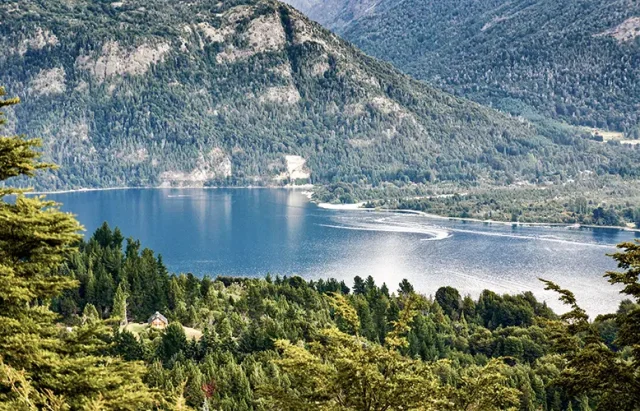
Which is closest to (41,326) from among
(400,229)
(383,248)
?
(383,248)

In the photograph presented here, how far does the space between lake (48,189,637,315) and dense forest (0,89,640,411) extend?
798 inches

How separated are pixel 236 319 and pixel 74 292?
13.4 meters

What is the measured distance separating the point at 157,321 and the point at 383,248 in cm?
7678

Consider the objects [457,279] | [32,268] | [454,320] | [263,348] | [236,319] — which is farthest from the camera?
[457,279]

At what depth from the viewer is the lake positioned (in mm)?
105625

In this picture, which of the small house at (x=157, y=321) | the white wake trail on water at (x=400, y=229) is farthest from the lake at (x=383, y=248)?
the small house at (x=157, y=321)

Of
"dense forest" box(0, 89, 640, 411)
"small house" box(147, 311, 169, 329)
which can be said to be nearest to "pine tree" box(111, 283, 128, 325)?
"dense forest" box(0, 89, 640, 411)

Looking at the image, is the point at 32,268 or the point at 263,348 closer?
the point at 32,268

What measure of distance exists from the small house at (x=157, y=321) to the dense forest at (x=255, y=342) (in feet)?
2.42

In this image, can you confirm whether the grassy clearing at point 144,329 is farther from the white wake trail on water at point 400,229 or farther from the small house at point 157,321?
the white wake trail on water at point 400,229

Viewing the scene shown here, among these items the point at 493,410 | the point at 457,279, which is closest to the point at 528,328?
the point at 457,279

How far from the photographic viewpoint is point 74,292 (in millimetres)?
61469

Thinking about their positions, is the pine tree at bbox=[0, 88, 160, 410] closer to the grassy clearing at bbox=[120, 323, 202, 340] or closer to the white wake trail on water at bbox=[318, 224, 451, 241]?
the grassy clearing at bbox=[120, 323, 202, 340]

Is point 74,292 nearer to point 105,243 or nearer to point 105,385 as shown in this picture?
point 105,243
